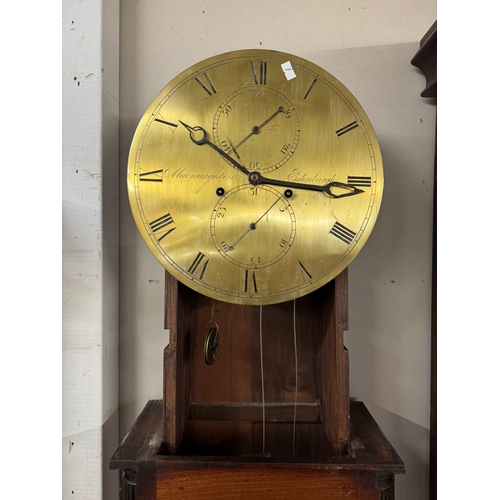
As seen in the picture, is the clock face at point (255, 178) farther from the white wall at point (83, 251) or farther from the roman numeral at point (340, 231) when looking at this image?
the white wall at point (83, 251)

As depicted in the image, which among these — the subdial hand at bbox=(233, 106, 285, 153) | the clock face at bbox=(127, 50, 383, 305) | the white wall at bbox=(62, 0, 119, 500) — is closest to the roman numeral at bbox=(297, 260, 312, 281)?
the clock face at bbox=(127, 50, 383, 305)

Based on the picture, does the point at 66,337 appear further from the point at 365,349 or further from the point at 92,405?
the point at 365,349

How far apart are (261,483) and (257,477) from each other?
0.01m

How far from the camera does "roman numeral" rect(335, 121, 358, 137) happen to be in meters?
0.97

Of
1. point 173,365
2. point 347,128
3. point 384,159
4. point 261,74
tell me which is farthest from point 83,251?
point 384,159

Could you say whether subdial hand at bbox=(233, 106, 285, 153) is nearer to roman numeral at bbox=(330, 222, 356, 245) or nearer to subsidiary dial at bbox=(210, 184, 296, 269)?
subsidiary dial at bbox=(210, 184, 296, 269)

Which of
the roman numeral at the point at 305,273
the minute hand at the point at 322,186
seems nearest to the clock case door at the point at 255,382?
the roman numeral at the point at 305,273

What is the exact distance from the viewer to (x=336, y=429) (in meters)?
0.96

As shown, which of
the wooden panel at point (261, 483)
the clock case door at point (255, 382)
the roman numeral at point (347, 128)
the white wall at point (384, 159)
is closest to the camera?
the wooden panel at point (261, 483)

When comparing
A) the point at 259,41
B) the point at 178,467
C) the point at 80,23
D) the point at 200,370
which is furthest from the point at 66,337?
the point at 259,41

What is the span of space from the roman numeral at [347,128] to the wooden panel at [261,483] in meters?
0.72

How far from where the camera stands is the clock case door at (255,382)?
3.72 feet

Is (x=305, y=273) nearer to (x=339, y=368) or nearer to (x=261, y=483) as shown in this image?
(x=339, y=368)

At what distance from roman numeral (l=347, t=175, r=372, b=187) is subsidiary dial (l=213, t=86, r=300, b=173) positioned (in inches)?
5.7
